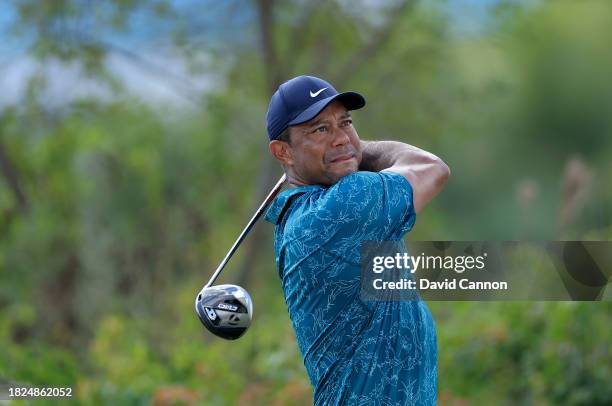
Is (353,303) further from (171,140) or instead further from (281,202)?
(171,140)

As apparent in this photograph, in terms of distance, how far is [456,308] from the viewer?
8.90 metres

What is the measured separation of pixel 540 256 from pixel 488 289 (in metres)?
3.25

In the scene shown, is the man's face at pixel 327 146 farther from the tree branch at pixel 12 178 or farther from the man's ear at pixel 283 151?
the tree branch at pixel 12 178

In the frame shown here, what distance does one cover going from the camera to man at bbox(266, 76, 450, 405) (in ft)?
11.3

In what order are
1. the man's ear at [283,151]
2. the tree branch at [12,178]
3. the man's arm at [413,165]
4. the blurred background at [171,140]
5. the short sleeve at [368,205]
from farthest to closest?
1. the tree branch at [12,178]
2. the blurred background at [171,140]
3. the man's ear at [283,151]
4. the man's arm at [413,165]
5. the short sleeve at [368,205]

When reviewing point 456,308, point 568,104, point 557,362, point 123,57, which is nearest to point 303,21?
point 123,57

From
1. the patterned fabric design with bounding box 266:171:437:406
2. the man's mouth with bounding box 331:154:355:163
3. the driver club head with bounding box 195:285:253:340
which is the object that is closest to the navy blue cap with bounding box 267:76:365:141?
the man's mouth with bounding box 331:154:355:163

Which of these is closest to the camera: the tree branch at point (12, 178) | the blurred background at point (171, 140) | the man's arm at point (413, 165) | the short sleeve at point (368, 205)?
the short sleeve at point (368, 205)

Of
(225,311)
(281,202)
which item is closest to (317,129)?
(281,202)

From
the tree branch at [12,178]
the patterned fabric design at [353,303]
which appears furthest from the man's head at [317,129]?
the tree branch at [12,178]

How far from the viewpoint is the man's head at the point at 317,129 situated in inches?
143

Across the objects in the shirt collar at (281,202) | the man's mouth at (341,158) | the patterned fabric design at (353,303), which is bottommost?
the patterned fabric design at (353,303)

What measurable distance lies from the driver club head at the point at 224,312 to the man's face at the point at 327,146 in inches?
21.1

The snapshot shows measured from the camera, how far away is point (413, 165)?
3641 mm
